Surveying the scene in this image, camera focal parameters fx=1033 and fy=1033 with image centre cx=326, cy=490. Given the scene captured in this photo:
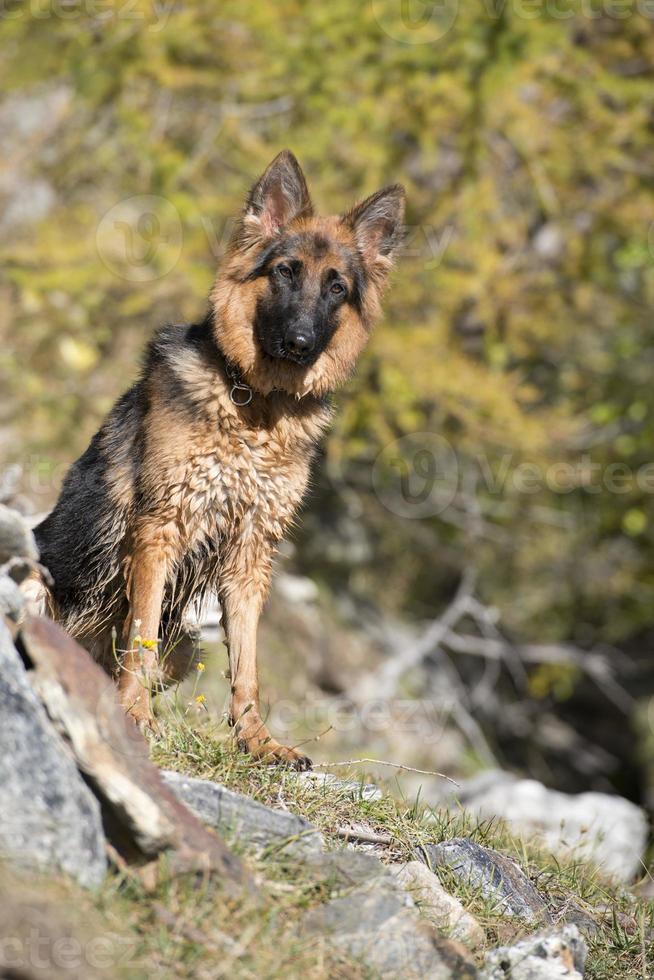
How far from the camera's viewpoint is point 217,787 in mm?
3740

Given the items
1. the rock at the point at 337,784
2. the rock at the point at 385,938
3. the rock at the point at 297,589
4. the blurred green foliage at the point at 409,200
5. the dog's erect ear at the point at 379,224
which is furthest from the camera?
the rock at the point at 297,589

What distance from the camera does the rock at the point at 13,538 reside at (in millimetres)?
3746

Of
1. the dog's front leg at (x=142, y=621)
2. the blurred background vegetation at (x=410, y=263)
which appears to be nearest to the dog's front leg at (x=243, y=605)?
the dog's front leg at (x=142, y=621)

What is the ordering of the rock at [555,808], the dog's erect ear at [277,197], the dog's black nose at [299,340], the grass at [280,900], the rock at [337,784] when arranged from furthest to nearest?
the rock at [555,808] < the dog's erect ear at [277,197] < the dog's black nose at [299,340] < the rock at [337,784] < the grass at [280,900]

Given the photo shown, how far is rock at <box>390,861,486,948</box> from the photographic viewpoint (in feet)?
12.2

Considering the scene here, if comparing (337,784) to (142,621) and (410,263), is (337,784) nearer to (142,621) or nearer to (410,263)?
(142,621)

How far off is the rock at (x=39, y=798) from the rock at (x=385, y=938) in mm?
776

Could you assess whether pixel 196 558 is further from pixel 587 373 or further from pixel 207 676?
pixel 587 373

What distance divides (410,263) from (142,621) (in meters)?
7.18

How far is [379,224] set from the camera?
18.6ft

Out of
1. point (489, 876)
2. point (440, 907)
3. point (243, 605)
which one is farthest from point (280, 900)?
point (243, 605)

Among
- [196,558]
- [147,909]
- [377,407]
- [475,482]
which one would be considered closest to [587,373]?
[475,482]

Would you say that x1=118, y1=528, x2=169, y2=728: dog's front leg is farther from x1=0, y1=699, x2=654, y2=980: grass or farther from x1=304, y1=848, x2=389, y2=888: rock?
x1=304, y1=848, x2=389, y2=888: rock

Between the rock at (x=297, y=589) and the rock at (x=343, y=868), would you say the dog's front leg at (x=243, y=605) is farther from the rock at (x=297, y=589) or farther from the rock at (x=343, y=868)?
the rock at (x=297, y=589)
